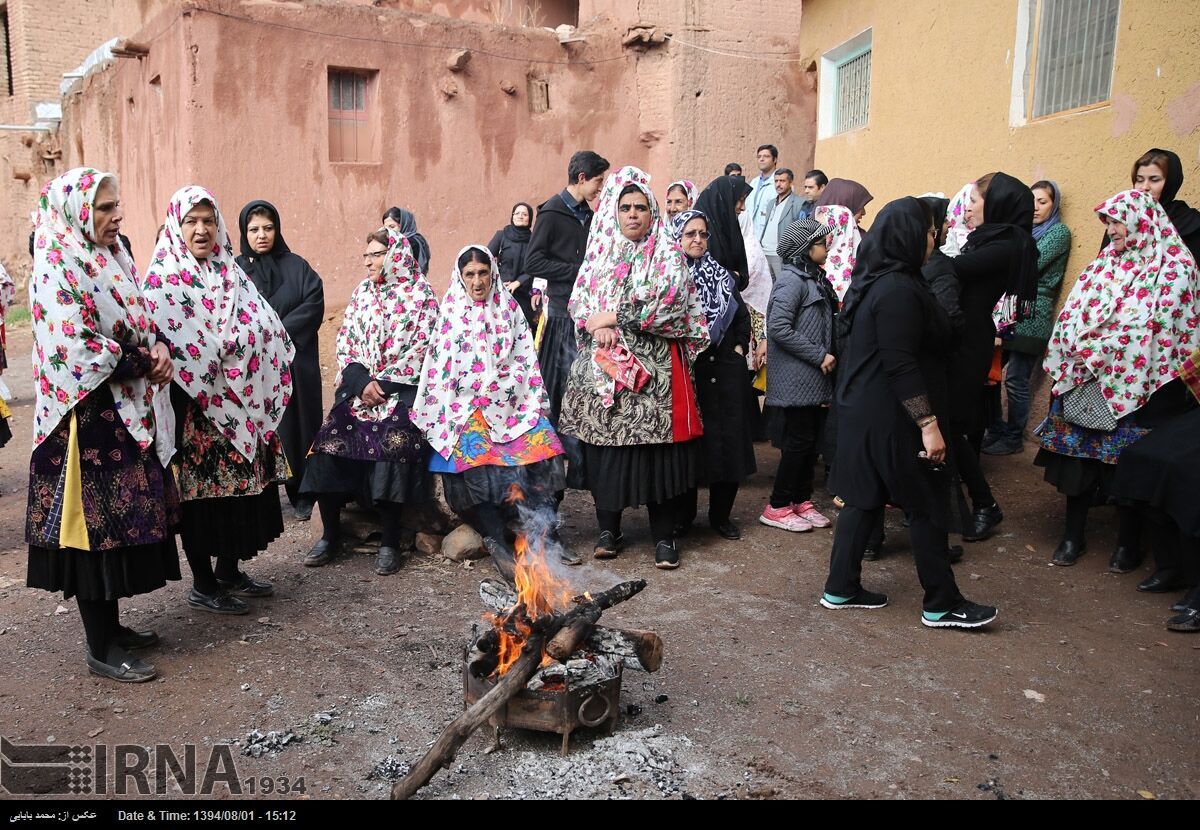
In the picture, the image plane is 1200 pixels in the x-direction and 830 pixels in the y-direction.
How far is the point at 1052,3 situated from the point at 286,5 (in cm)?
838

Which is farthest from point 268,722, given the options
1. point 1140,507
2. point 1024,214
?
point 1024,214

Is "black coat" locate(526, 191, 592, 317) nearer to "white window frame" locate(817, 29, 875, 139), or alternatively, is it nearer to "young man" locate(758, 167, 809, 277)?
"young man" locate(758, 167, 809, 277)

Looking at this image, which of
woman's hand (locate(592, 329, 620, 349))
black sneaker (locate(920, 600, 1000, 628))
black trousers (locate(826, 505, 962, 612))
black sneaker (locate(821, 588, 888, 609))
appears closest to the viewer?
black trousers (locate(826, 505, 962, 612))

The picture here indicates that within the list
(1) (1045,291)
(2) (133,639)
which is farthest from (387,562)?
(1) (1045,291)

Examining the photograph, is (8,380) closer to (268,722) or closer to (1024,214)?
(268,722)

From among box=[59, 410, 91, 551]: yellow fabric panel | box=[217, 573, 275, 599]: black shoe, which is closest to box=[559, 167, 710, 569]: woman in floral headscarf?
box=[217, 573, 275, 599]: black shoe

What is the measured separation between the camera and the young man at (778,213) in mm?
9000

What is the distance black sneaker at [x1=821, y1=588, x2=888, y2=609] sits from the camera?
14.7 ft

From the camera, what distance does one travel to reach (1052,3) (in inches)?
269

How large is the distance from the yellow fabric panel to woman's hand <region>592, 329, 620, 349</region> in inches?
94.6

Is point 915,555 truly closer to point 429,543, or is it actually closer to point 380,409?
point 429,543

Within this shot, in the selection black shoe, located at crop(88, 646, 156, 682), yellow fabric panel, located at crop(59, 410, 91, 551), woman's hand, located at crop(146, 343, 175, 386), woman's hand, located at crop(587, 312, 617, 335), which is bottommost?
black shoe, located at crop(88, 646, 156, 682)

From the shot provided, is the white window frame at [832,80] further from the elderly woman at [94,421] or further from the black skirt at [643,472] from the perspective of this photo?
the elderly woman at [94,421]

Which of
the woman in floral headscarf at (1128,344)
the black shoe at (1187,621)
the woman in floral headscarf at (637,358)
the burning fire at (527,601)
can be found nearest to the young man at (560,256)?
the woman in floral headscarf at (637,358)
